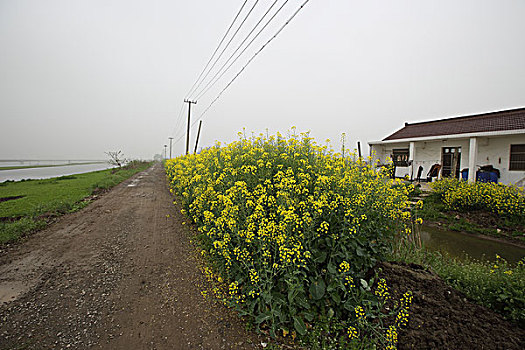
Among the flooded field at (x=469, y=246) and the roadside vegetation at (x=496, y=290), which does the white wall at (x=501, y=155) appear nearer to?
the flooded field at (x=469, y=246)

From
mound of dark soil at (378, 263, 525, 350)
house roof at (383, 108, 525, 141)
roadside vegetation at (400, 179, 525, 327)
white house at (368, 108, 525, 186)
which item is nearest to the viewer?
mound of dark soil at (378, 263, 525, 350)

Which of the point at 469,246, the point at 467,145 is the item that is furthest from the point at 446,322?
the point at 467,145

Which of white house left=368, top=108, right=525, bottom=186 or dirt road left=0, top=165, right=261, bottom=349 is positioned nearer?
dirt road left=0, top=165, right=261, bottom=349

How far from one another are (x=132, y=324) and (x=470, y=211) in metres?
10.2

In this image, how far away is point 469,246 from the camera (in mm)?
5961

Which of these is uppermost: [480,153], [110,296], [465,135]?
[465,135]

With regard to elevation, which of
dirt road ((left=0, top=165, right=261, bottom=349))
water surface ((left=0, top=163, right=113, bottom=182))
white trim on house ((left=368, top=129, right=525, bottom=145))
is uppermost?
white trim on house ((left=368, top=129, right=525, bottom=145))

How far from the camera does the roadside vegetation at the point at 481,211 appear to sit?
22.7 feet

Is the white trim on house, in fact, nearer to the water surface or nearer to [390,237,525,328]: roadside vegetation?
[390,237,525,328]: roadside vegetation

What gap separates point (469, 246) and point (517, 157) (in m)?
8.89

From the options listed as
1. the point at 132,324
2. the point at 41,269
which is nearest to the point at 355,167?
the point at 132,324

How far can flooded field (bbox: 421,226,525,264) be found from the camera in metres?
5.36


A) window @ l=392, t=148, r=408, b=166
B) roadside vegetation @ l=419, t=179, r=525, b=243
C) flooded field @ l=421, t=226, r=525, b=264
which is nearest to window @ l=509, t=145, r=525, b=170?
roadside vegetation @ l=419, t=179, r=525, b=243

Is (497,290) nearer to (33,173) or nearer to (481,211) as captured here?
(481,211)
